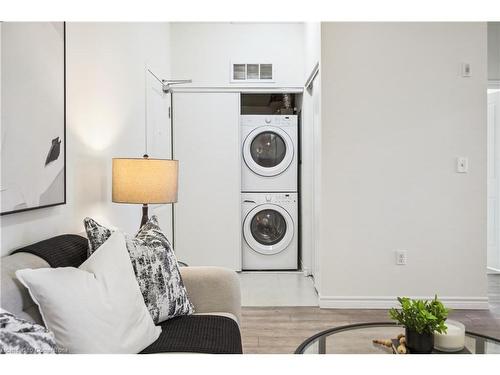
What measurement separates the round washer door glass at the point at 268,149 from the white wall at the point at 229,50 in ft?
1.91

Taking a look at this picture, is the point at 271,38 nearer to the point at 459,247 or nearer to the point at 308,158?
the point at 308,158

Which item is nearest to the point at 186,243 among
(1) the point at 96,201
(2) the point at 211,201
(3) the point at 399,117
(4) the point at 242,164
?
(2) the point at 211,201

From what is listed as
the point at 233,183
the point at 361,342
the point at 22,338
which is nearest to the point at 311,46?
the point at 233,183

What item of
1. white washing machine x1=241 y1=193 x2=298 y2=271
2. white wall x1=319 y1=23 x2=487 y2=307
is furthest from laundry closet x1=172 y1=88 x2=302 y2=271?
white wall x1=319 y1=23 x2=487 y2=307

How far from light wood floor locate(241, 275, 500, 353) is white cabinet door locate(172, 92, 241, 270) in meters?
1.41

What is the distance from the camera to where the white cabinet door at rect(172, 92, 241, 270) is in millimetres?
4723

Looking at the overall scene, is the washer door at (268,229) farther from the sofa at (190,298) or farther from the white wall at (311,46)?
the sofa at (190,298)

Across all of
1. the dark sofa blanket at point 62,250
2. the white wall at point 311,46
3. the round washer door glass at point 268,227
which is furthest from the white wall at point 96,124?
the round washer door glass at point 268,227

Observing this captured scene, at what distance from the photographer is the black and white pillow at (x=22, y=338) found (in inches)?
32.6

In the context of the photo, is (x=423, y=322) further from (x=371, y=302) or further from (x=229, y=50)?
(x=229, y=50)

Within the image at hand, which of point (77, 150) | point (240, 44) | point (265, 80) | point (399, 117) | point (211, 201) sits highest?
point (240, 44)

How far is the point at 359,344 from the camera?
1.65 meters
